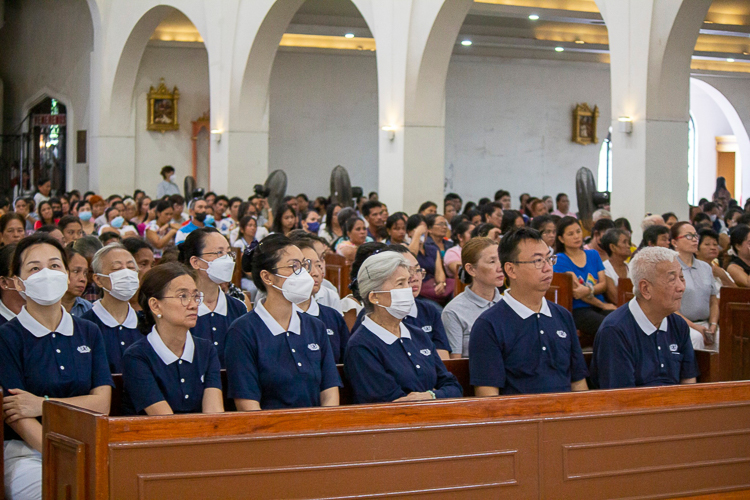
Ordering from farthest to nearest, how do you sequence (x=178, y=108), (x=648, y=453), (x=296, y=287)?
(x=178, y=108) → (x=296, y=287) → (x=648, y=453)

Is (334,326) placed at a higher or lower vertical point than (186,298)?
lower

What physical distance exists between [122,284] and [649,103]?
19.6ft

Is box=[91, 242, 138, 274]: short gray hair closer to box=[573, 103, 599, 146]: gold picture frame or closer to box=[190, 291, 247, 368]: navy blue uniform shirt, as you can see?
box=[190, 291, 247, 368]: navy blue uniform shirt

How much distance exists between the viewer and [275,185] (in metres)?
14.4

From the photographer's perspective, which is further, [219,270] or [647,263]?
[219,270]

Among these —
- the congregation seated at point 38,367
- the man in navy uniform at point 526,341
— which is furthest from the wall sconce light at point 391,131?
the congregation seated at point 38,367

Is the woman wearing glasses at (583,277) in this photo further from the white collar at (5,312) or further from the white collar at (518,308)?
the white collar at (5,312)

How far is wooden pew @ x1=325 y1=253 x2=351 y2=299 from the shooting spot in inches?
285

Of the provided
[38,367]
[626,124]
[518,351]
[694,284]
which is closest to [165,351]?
[38,367]

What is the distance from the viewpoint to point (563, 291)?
21.3 ft

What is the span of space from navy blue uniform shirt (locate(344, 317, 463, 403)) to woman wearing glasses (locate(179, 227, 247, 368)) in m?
1.04

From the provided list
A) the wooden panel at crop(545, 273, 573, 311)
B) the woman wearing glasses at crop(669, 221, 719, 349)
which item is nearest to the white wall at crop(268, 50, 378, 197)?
the wooden panel at crop(545, 273, 573, 311)

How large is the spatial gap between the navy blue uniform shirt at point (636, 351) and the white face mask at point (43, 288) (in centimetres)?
245

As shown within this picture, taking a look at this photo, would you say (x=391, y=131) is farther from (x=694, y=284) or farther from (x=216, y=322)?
(x=216, y=322)
